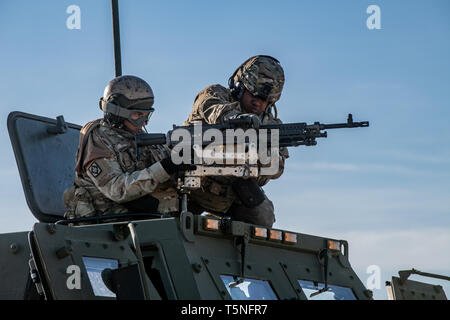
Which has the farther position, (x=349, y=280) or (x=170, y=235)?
(x=349, y=280)

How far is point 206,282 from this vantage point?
6.82 m

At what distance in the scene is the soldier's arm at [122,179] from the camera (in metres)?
8.46

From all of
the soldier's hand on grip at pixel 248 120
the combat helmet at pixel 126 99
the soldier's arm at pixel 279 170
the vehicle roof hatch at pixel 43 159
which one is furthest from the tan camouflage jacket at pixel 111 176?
the soldier's arm at pixel 279 170

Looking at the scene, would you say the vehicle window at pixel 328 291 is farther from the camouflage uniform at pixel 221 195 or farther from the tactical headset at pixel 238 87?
the tactical headset at pixel 238 87

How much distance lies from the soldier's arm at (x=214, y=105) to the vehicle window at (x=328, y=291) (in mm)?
2185

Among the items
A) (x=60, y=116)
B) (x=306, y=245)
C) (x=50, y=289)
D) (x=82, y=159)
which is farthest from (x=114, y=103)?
(x=50, y=289)

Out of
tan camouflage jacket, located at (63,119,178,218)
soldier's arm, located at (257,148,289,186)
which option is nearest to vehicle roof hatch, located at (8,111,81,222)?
tan camouflage jacket, located at (63,119,178,218)

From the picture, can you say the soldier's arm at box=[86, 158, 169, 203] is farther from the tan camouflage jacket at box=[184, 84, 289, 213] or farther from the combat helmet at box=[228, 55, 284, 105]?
the combat helmet at box=[228, 55, 284, 105]

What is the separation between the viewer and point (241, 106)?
10102 mm

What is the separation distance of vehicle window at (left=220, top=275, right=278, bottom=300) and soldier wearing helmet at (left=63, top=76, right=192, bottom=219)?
5.10 ft

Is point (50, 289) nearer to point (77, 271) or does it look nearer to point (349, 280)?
point (77, 271)

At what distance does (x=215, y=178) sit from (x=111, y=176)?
148 centimetres

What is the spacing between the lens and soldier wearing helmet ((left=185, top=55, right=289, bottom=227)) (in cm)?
981
